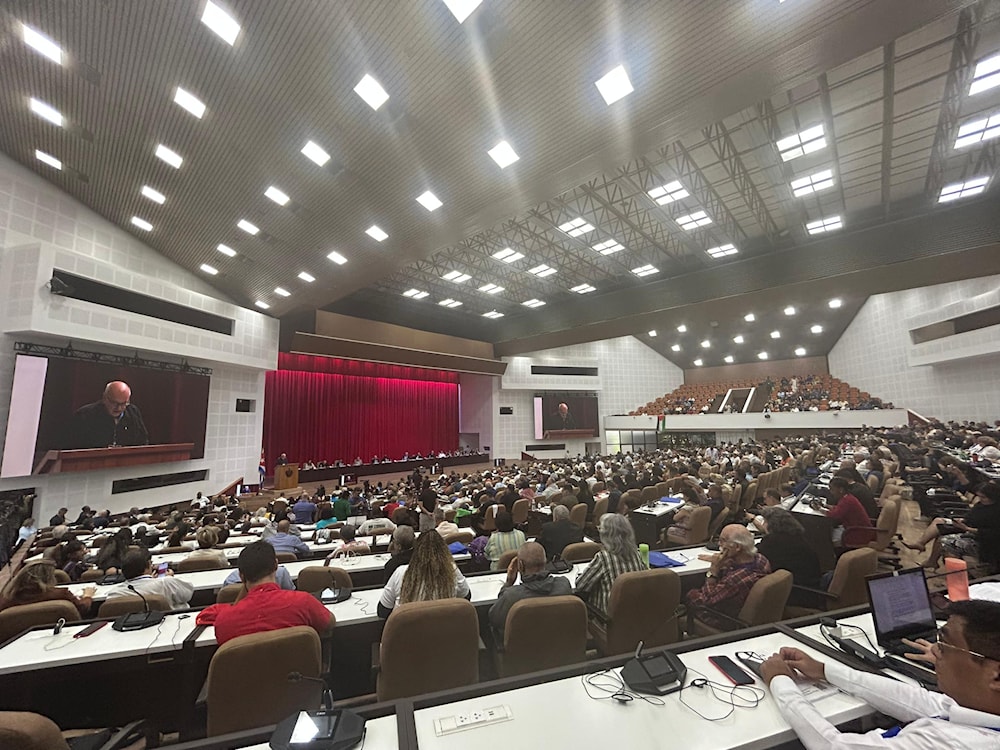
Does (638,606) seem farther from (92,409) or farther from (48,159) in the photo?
(48,159)

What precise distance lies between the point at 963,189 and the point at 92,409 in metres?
22.1

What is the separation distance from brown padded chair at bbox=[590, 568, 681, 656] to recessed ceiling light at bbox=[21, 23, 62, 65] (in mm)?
9285

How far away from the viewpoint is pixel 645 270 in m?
16.7

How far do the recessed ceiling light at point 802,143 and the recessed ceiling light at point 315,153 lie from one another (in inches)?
372

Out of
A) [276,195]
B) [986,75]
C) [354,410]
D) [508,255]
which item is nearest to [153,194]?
[276,195]

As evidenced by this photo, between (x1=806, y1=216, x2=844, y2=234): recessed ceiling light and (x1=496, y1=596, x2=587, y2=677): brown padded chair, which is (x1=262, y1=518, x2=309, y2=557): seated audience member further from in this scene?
(x1=806, y1=216, x2=844, y2=234): recessed ceiling light

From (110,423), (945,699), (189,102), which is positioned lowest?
(945,699)

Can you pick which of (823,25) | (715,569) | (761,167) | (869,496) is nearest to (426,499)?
(715,569)

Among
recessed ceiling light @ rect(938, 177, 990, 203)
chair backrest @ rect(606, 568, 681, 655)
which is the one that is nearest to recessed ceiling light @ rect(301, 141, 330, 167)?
chair backrest @ rect(606, 568, 681, 655)

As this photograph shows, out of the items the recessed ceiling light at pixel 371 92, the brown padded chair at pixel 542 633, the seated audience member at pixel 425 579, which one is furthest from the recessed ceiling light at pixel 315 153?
the brown padded chair at pixel 542 633

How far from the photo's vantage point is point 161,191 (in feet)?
29.9

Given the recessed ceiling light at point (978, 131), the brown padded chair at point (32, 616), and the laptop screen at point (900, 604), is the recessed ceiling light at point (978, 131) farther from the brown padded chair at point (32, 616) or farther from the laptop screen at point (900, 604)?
the brown padded chair at point (32, 616)

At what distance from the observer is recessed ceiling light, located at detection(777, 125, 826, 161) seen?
9234 mm

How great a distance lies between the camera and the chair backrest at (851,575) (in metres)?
3.34
